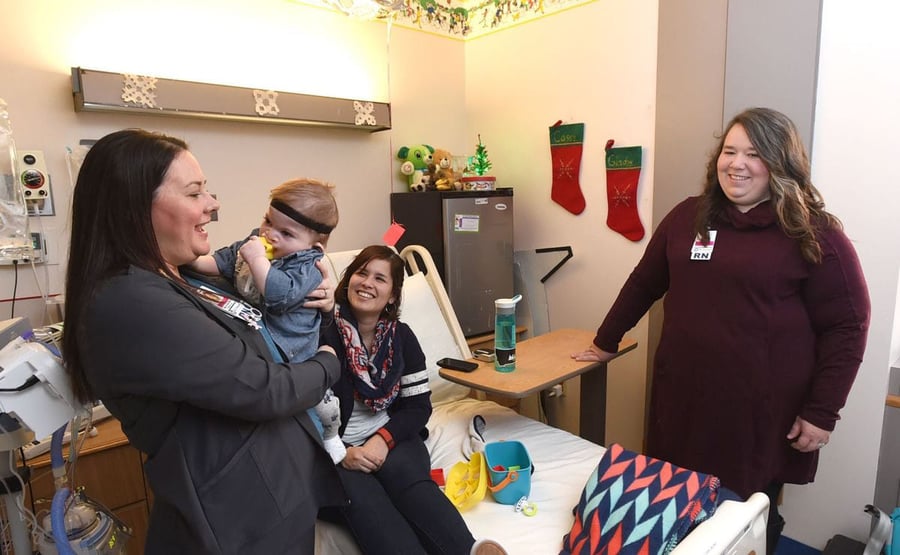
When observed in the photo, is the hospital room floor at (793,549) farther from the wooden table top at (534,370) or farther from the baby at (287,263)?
the baby at (287,263)

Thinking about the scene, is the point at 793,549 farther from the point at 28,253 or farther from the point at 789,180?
the point at 28,253

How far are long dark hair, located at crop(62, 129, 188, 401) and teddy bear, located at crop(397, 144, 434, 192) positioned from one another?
2321 mm

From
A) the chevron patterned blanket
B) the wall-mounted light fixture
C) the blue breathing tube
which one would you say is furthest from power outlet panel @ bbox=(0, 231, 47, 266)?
the chevron patterned blanket

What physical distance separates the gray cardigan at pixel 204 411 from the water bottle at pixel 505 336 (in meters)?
0.94

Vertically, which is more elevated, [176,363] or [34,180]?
[34,180]

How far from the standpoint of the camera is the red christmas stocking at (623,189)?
275 centimetres

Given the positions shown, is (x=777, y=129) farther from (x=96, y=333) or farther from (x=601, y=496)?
(x=96, y=333)

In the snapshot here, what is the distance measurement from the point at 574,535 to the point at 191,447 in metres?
0.98

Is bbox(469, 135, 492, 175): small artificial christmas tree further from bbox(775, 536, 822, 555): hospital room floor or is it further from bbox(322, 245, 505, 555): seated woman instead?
bbox(775, 536, 822, 555): hospital room floor

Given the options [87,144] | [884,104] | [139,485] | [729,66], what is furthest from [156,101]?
[884,104]

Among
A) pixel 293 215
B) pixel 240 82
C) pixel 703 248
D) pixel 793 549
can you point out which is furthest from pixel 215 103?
pixel 793 549

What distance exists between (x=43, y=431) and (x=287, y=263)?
1.93 feet

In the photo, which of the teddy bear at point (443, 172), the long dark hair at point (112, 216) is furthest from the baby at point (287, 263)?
the teddy bear at point (443, 172)

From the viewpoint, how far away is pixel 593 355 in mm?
2066
